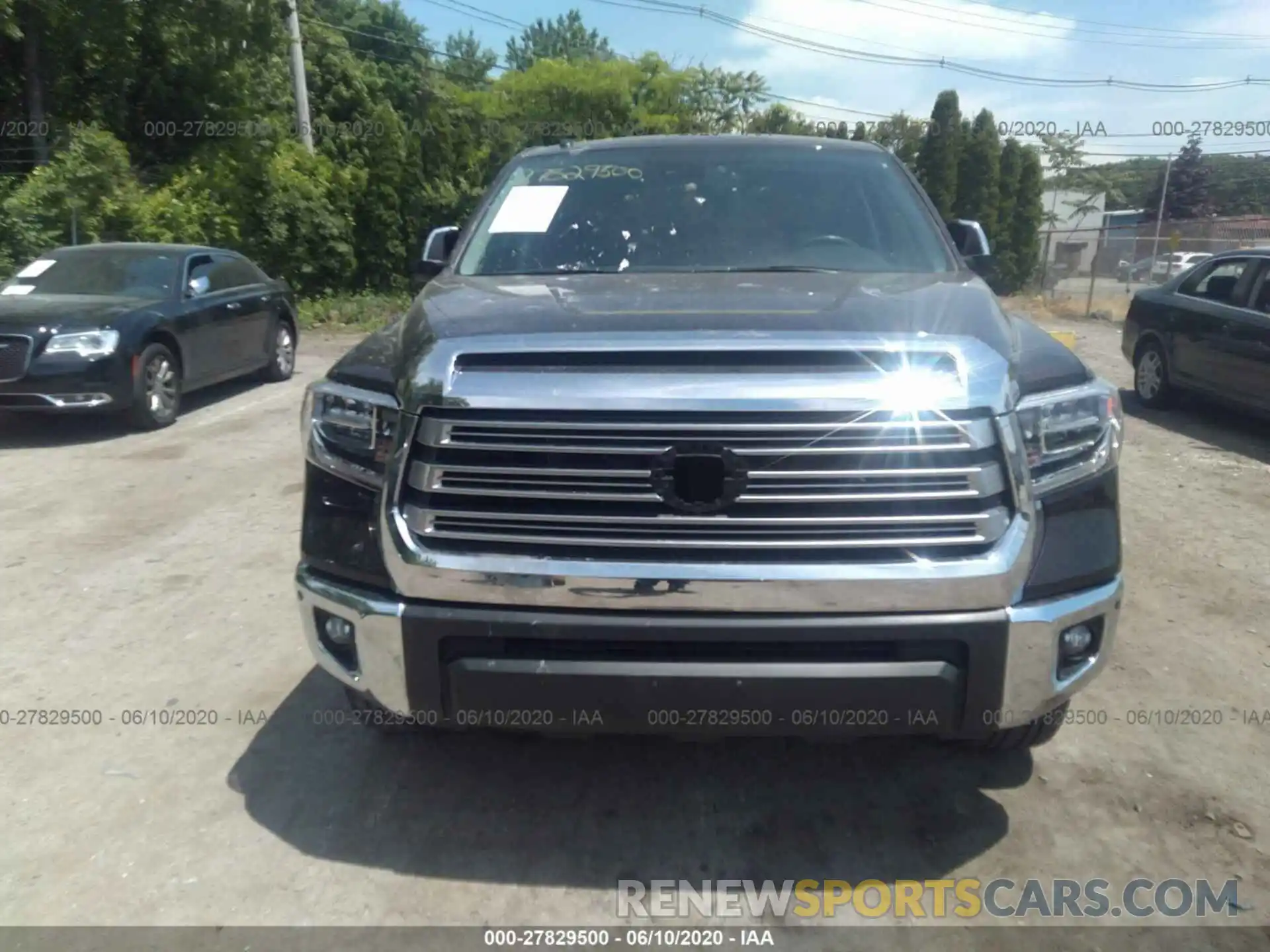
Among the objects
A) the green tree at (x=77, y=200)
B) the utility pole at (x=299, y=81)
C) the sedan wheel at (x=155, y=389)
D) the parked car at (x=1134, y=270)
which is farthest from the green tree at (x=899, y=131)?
the sedan wheel at (x=155, y=389)

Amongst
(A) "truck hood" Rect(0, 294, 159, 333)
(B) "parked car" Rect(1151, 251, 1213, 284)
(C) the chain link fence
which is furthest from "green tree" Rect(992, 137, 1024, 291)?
(A) "truck hood" Rect(0, 294, 159, 333)

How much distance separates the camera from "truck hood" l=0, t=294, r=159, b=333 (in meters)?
8.66

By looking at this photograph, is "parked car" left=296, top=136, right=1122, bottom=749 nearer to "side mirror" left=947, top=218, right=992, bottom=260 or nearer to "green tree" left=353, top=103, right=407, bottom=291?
"side mirror" left=947, top=218, right=992, bottom=260

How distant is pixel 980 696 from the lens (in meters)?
2.75

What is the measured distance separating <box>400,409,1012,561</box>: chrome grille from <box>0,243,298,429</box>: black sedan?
22.6 ft

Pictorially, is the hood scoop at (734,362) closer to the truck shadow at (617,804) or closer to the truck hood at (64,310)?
the truck shadow at (617,804)

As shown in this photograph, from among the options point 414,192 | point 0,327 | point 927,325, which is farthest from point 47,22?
point 927,325

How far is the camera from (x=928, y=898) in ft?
9.70

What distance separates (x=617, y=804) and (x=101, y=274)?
8.45m

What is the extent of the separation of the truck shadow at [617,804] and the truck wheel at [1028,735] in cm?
17

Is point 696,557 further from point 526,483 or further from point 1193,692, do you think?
point 1193,692

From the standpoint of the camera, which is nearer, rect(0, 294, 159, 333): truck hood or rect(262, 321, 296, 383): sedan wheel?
rect(0, 294, 159, 333): truck hood

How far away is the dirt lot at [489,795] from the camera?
3.01m

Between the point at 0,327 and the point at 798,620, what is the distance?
8000mm
